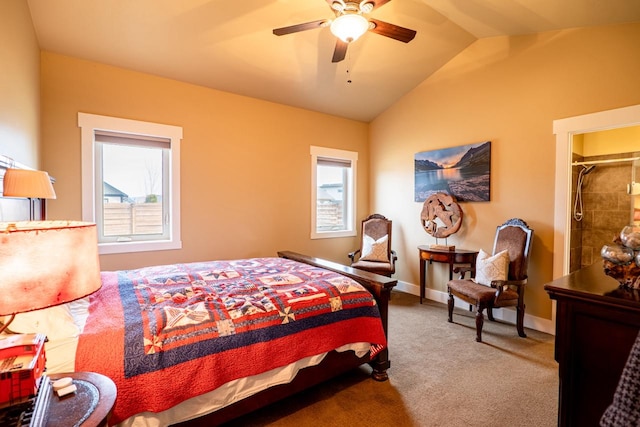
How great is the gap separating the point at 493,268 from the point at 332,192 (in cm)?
262

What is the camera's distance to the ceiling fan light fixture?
80.0 inches

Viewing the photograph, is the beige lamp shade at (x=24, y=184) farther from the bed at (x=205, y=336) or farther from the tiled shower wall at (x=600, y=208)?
the tiled shower wall at (x=600, y=208)

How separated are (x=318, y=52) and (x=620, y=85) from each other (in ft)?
9.48

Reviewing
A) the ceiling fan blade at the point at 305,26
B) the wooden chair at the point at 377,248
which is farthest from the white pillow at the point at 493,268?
the ceiling fan blade at the point at 305,26

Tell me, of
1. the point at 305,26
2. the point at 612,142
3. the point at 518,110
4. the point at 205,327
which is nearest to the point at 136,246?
the point at 205,327

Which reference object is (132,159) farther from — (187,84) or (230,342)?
(230,342)

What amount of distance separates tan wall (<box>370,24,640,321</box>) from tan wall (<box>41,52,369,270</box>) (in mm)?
1169

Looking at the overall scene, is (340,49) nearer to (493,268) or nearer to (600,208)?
(493,268)

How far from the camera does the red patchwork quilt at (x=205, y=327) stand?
1.45 meters

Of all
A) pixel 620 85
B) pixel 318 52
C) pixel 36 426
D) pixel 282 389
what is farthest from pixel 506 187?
pixel 36 426

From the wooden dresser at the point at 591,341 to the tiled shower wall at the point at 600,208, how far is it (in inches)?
131

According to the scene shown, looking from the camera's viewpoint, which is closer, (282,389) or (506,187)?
(282,389)

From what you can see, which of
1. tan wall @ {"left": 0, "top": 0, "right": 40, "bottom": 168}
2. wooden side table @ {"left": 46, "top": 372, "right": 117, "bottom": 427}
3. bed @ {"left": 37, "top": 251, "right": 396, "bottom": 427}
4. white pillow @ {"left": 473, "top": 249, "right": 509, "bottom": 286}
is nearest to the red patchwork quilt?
bed @ {"left": 37, "top": 251, "right": 396, "bottom": 427}

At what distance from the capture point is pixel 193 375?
155 cm
